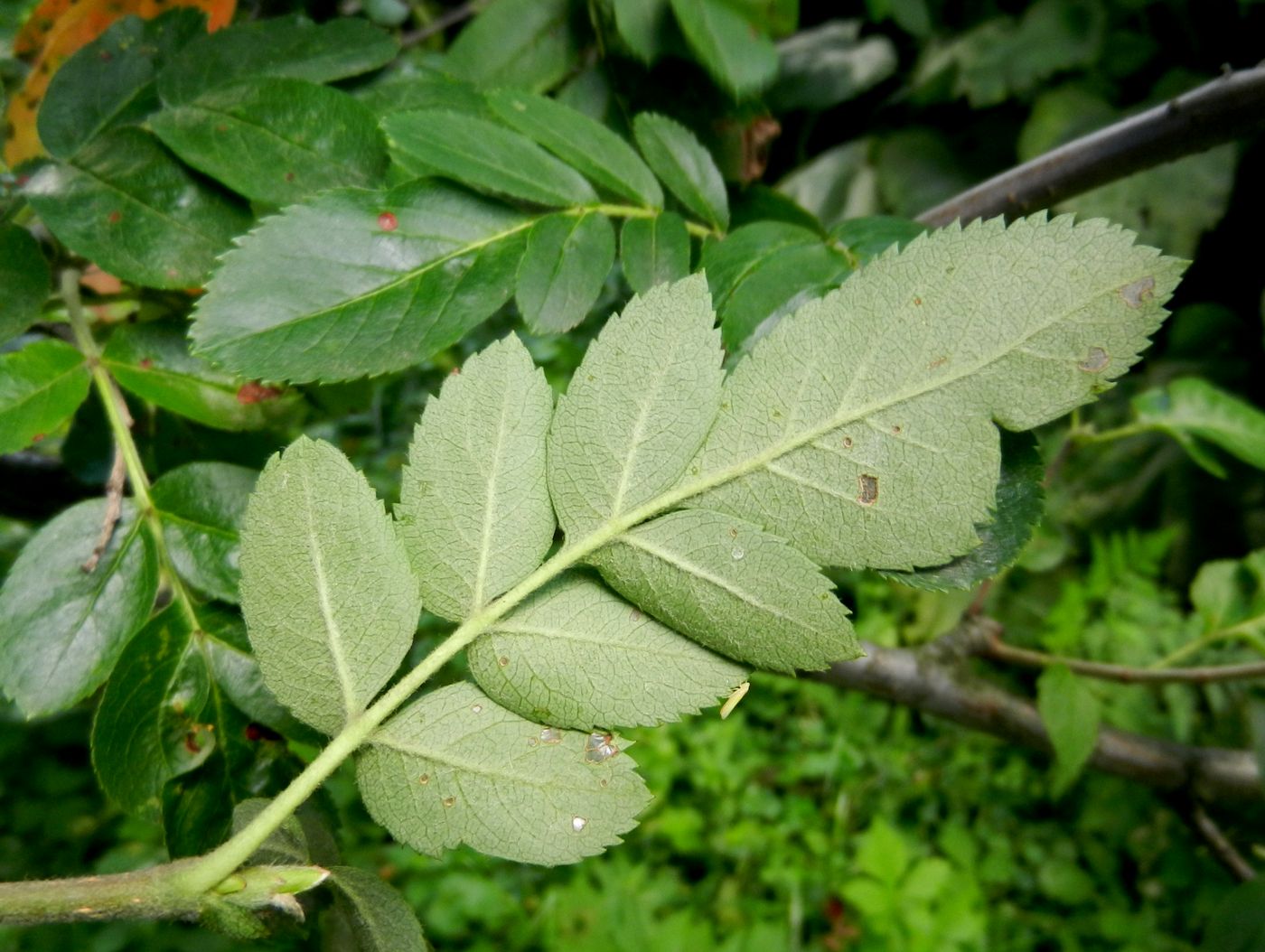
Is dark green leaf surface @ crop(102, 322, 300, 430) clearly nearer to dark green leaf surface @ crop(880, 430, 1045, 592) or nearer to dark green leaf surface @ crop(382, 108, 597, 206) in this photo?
dark green leaf surface @ crop(382, 108, 597, 206)

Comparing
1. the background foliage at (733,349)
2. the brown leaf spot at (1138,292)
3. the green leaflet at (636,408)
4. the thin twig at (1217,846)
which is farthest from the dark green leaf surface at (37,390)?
the thin twig at (1217,846)

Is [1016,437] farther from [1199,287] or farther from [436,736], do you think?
[1199,287]

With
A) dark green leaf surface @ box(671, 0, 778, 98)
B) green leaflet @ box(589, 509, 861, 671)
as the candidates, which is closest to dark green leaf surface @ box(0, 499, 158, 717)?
green leaflet @ box(589, 509, 861, 671)

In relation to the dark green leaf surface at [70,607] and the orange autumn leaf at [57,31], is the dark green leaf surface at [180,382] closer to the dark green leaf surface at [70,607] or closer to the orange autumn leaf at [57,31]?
the dark green leaf surface at [70,607]

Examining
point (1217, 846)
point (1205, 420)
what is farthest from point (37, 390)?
point (1217, 846)

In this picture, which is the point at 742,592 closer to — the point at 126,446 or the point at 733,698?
the point at 733,698
